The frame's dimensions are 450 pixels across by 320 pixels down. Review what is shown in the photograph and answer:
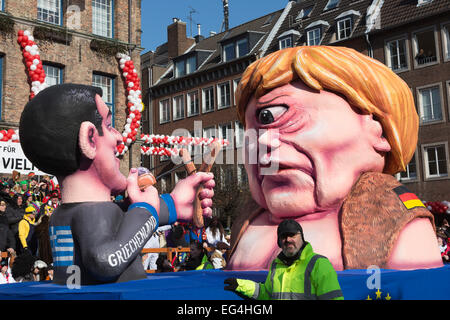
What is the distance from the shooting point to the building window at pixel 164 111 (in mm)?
30406

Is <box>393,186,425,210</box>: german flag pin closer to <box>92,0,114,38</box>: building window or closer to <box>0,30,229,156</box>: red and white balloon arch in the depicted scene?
<box>0,30,229,156</box>: red and white balloon arch

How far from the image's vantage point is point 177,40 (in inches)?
1239

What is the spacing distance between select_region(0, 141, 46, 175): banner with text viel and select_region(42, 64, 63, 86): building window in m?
6.31

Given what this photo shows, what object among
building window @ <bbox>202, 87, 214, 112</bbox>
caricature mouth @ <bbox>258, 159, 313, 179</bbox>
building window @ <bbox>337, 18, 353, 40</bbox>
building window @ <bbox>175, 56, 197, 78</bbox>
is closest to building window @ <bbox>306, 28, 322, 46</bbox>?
building window @ <bbox>337, 18, 353, 40</bbox>

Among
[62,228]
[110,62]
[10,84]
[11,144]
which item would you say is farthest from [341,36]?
[62,228]

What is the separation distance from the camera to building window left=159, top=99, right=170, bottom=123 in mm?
30406

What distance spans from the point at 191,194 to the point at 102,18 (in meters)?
15.1

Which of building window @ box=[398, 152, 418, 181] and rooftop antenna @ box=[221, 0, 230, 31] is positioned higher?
rooftop antenna @ box=[221, 0, 230, 31]

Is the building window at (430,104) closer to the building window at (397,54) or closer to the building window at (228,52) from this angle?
the building window at (397,54)

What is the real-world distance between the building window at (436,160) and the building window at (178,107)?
561 inches

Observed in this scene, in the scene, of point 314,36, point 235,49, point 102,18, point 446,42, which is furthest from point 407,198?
point 235,49

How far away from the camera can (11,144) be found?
9680 mm

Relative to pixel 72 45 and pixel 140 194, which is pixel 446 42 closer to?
pixel 72 45
